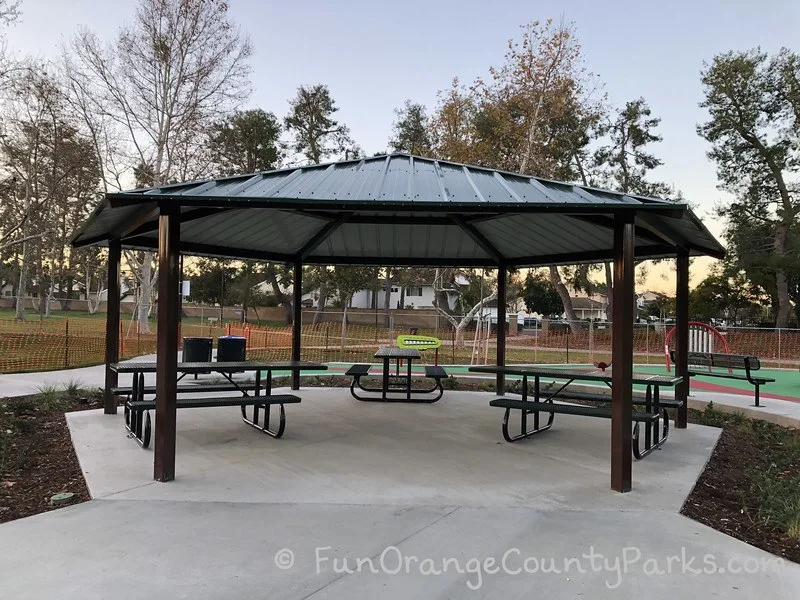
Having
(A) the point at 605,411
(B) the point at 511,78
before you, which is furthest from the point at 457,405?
(B) the point at 511,78

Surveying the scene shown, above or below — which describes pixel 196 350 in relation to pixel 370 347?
above

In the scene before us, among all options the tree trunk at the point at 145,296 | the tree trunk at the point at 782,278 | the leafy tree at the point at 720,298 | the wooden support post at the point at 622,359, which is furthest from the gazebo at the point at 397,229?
the leafy tree at the point at 720,298

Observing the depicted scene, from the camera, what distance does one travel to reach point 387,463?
208 inches

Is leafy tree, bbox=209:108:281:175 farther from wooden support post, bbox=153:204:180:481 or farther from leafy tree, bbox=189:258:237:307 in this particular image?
wooden support post, bbox=153:204:180:481

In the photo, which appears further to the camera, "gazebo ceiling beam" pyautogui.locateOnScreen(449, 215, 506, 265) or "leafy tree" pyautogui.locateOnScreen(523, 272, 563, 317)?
"leafy tree" pyautogui.locateOnScreen(523, 272, 563, 317)

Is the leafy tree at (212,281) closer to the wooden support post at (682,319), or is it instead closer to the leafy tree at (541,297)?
the leafy tree at (541,297)

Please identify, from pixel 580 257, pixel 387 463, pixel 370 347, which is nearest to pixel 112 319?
pixel 387 463

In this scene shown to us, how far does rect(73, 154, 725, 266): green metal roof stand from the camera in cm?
441

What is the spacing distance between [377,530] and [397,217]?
4.94m

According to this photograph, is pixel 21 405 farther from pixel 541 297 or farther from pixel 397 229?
pixel 541 297

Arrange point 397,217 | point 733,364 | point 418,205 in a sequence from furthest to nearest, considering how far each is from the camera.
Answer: point 733,364 → point 397,217 → point 418,205

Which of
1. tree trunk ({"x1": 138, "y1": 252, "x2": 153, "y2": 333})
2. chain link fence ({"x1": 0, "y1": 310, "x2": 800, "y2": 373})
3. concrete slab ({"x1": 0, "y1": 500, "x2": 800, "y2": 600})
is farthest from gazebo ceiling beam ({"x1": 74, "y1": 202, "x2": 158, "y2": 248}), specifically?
tree trunk ({"x1": 138, "y1": 252, "x2": 153, "y2": 333})
